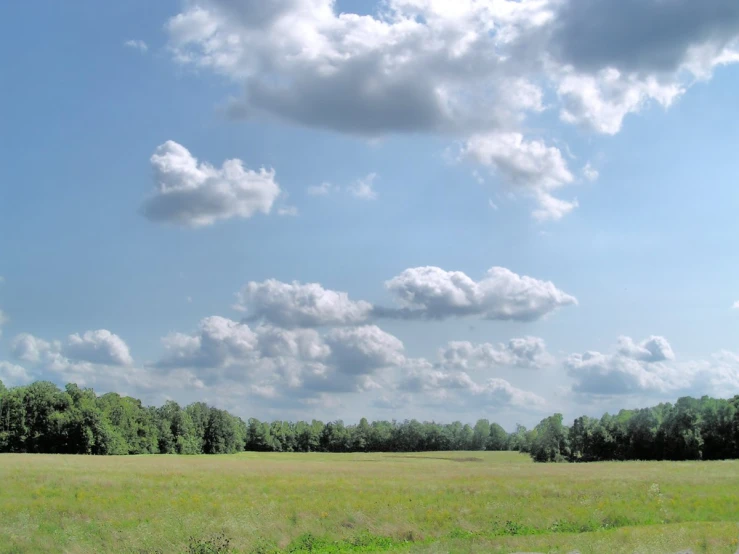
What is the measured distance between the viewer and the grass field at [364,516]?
75.7 ft

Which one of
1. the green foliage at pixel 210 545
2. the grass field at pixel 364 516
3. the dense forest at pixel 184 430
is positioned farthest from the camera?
the dense forest at pixel 184 430

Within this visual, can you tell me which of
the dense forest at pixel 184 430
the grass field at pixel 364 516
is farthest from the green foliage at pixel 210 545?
the dense forest at pixel 184 430

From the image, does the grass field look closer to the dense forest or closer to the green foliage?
the green foliage

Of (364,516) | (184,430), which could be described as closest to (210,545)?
(364,516)

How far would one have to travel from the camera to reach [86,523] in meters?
26.5

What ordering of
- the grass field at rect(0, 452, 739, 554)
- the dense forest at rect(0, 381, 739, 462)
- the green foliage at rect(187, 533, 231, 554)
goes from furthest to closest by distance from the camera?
1. the dense forest at rect(0, 381, 739, 462)
2. the grass field at rect(0, 452, 739, 554)
3. the green foliage at rect(187, 533, 231, 554)

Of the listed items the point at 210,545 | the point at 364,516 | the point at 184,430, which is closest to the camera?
the point at 210,545

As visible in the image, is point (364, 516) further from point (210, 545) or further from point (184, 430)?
point (184, 430)

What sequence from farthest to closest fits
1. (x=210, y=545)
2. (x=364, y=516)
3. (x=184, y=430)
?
(x=184, y=430) → (x=364, y=516) → (x=210, y=545)

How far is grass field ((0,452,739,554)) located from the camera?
23.1 meters

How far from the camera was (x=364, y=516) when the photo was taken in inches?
→ 1137

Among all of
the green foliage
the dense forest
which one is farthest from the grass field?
the dense forest

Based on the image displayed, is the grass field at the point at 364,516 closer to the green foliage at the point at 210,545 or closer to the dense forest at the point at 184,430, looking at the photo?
the green foliage at the point at 210,545

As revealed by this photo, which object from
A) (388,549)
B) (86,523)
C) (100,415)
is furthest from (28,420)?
(388,549)
